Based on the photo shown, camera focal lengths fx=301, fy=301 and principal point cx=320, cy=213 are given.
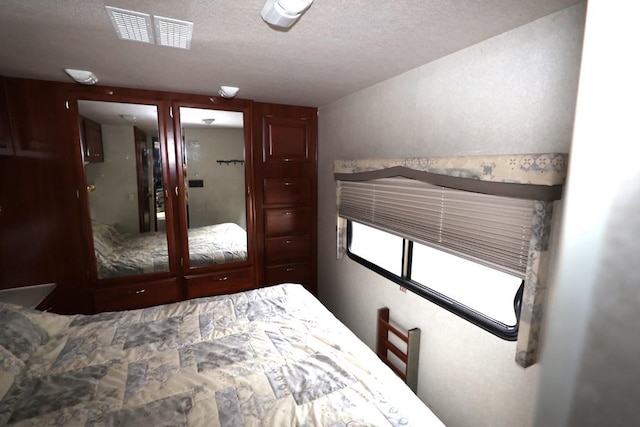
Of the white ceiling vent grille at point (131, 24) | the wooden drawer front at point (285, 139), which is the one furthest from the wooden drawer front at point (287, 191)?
the white ceiling vent grille at point (131, 24)

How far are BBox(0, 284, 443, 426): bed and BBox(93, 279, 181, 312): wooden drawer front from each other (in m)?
0.73

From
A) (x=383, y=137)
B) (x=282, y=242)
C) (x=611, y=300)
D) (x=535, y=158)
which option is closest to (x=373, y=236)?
(x=383, y=137)

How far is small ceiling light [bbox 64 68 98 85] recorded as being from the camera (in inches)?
80.3

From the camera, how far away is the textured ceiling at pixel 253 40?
123 cm

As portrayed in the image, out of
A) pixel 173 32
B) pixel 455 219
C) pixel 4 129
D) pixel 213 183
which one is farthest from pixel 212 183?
pixel 455 219

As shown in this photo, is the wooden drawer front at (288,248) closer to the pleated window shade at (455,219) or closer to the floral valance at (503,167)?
the pleated window shade at (455,219)

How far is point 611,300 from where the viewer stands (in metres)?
0.24

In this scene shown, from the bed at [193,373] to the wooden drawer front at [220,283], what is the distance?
34.7 inches

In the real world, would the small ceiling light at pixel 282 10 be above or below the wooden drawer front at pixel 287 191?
above

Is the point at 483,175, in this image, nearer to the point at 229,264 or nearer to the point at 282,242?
the point at 282,242

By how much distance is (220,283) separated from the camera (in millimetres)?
3002

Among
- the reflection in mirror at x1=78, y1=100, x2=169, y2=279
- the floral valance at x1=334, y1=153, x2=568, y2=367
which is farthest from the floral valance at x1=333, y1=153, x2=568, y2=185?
the reflection in mirror at x1=78, y1=100, x2=169, y2=279

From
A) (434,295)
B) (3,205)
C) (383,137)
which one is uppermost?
(383,137)

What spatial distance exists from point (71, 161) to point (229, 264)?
1557mm
